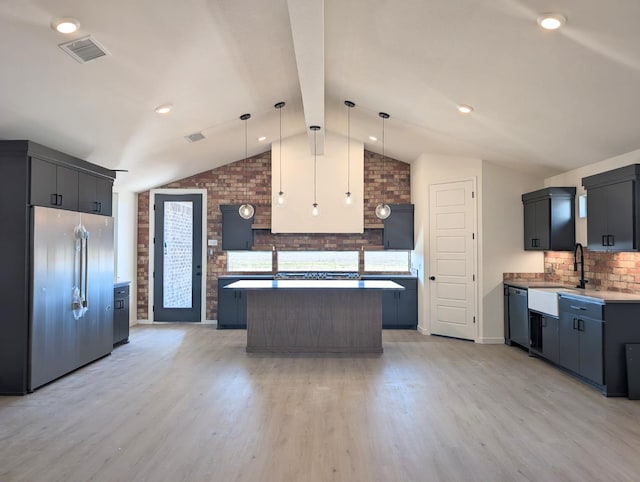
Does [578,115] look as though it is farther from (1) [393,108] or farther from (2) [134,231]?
(2) [134,231]

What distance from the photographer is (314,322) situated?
579 cm

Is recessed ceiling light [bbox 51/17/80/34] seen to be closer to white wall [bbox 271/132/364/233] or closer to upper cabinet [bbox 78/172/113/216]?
upper cabinet [bbox 78/172/113/216]

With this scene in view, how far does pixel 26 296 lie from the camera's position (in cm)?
412

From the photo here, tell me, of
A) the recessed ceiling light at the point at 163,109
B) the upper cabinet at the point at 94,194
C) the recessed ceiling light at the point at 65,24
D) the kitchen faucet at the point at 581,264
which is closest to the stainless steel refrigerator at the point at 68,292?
the upper cabinet at the point at 94,194

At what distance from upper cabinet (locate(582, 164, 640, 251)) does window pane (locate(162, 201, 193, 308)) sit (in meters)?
6.32

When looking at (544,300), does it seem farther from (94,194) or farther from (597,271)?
(94,194)

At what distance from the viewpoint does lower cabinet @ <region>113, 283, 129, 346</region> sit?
6090mm

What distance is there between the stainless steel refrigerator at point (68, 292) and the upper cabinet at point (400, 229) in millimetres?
4490

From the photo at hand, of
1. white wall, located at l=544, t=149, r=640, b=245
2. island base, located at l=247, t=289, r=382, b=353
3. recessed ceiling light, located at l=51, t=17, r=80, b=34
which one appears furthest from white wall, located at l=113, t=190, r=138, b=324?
white wall, located at l=544, t=149, r=640, b=245

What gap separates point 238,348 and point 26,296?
2741mm

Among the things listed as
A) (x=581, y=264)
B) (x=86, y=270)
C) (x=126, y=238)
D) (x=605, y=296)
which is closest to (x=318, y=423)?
(x=605, y=296)

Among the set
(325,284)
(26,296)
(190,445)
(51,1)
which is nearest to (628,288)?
(325,284)

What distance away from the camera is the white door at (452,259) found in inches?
260

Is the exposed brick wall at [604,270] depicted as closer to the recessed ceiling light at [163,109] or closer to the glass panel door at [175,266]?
the recessed ceiling light at [163,109]
